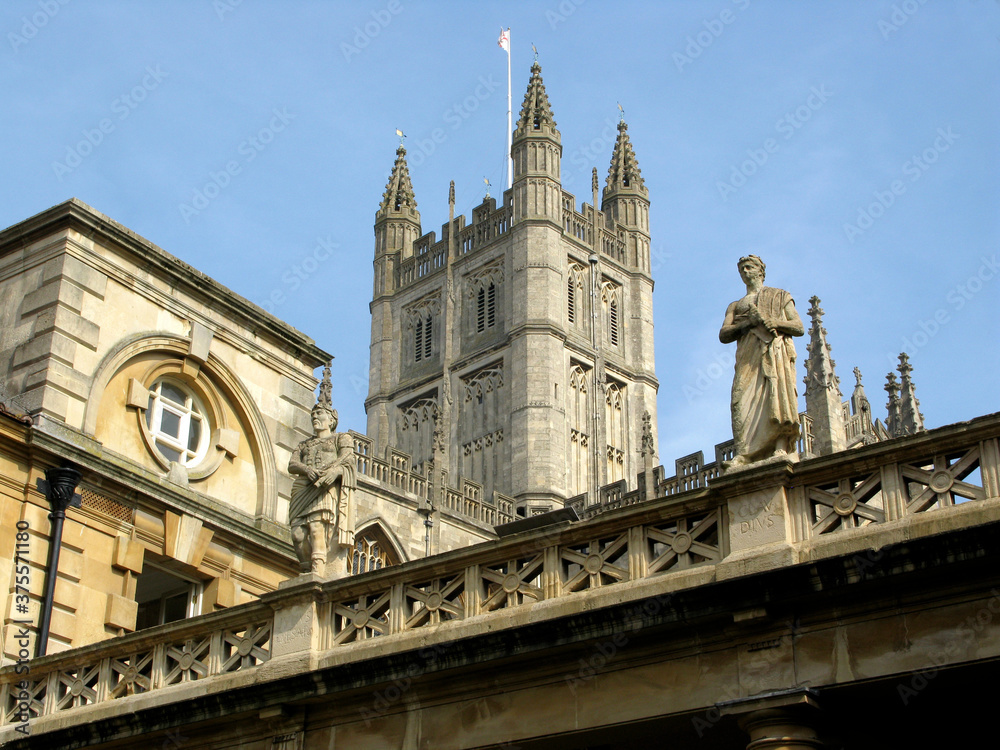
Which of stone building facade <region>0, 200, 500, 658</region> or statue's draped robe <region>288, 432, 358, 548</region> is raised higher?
stone building facade <region>0, 200, 500, 658</region>

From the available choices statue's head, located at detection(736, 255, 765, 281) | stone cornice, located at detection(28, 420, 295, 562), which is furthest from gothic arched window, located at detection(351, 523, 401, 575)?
statue's head, located at detection(736, 255, 765, 281)

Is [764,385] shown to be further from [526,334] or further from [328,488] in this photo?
[526,334]

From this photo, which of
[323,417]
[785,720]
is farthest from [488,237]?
[785,720]

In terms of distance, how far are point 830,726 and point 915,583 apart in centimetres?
133

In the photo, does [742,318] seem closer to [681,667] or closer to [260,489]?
[681,667]

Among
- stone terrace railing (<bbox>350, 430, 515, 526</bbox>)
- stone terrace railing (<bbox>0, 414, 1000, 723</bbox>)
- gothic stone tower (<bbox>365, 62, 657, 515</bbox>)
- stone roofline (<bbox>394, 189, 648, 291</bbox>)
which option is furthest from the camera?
stone roofline (<bbox>394, 189, 648, 291</bbox>)

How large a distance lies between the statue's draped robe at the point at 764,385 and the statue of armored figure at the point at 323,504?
4.35m

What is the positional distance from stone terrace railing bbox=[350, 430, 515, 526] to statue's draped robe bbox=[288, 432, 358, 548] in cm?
3779

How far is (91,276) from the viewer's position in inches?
826

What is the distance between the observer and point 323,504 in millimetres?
14266

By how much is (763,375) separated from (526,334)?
71.7 meters

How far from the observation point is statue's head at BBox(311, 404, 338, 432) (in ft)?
48.6

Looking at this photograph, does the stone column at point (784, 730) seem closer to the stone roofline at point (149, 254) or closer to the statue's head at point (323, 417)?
the statue's head at point (323, 417)

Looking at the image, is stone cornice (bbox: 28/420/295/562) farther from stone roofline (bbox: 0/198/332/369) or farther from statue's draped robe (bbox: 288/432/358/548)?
statue's draped robe (bbox: 288/432/358/548)
